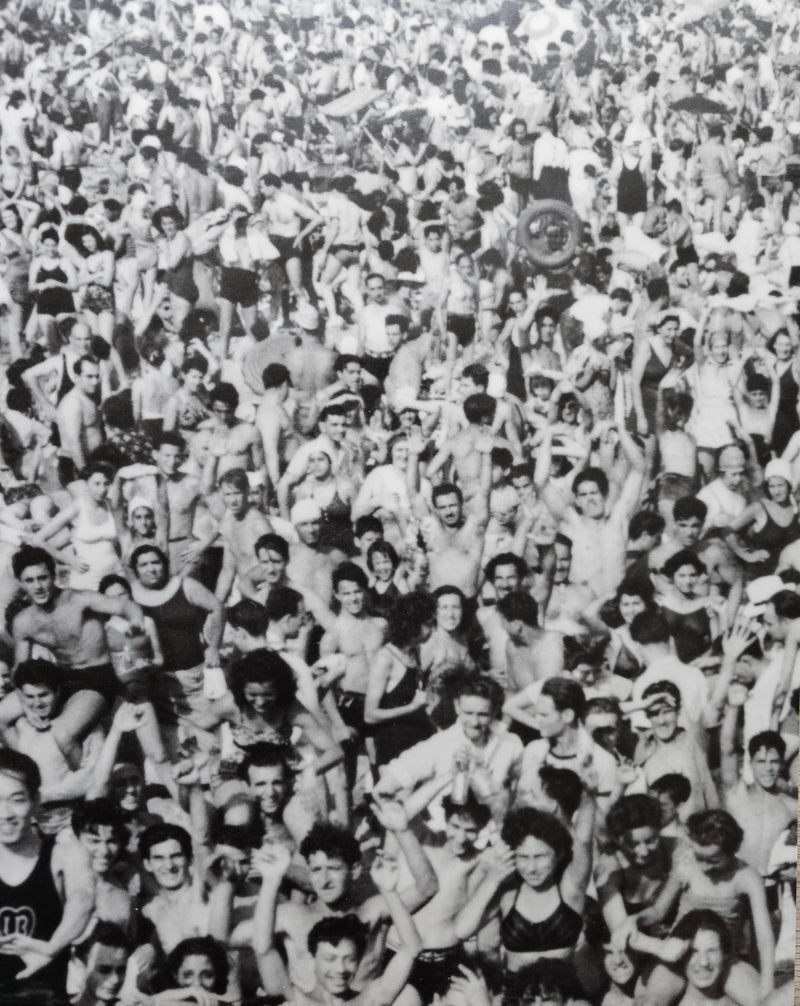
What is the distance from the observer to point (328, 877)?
3113 mm

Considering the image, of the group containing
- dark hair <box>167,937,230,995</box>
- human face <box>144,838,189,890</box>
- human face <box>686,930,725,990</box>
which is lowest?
dark hair <box>167,937,230,995</box>

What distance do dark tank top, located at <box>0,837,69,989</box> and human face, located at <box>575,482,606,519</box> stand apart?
6.81 feet

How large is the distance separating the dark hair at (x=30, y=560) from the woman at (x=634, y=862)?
79.7 inches

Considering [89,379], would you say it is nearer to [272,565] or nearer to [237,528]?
[237,528]

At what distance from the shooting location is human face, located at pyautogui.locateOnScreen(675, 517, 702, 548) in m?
3.33

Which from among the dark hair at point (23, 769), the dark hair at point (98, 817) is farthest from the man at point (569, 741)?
the dark hair at point (23, 769)

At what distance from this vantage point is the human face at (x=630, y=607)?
10.8ft

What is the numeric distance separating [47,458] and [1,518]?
248 mm

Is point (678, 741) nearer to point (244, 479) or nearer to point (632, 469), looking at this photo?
point (632, 469)

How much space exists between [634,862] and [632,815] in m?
0.15

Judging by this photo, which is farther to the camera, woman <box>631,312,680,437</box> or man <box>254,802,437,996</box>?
woman <box>631,312,680,437</box>

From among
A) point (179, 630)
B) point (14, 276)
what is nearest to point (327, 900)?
point (179, 630)

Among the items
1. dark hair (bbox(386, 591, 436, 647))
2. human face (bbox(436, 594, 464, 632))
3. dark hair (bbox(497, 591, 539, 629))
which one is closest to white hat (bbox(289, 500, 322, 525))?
dark hair (bbox(386, 591, 436, 647))

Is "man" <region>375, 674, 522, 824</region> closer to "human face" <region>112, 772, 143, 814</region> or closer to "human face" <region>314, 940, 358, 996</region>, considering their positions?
"human face" <region>314, 940, 358, 996</region>
